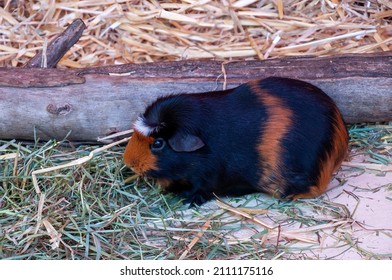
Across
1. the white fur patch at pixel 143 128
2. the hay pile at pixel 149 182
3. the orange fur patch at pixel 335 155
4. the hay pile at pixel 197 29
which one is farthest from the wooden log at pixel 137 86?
the hay pile at pixel 197 29

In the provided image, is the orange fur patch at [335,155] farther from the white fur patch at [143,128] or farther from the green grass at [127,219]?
the white fur patch at [143,128]

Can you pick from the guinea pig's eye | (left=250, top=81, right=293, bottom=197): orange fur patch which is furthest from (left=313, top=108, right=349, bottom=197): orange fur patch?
the guinea pig's eye

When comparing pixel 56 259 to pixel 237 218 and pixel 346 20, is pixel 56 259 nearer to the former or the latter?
pixel 237 218

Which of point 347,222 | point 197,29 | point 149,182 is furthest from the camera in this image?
point 197,29

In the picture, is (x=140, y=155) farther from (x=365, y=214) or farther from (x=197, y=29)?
(x=197, y=29)

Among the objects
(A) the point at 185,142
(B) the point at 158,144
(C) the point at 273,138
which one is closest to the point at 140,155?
(B) the point at 158,144

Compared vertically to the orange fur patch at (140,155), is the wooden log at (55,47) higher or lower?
higher
